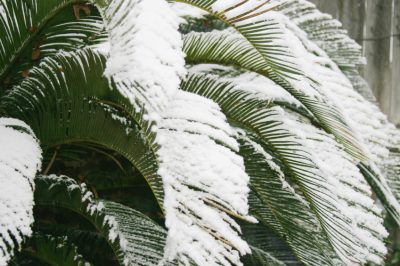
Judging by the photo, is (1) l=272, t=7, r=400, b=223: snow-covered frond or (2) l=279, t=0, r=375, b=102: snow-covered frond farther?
(2) l=279, t=0, r=375, b=102: snow-covered frond

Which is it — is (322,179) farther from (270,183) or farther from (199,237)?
(199,237)

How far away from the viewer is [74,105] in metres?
1.46

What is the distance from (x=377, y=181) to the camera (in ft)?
6.29

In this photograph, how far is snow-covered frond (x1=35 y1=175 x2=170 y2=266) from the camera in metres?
1.31

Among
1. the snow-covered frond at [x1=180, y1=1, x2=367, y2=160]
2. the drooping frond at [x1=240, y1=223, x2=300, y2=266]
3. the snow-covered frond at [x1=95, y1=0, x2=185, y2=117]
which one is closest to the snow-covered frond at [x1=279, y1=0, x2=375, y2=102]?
the snow-covered frond at [x1=180, y1=1, x2=367, y2=160]

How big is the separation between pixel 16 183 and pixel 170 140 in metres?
0.29

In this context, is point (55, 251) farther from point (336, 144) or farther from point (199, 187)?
point (336, 144)

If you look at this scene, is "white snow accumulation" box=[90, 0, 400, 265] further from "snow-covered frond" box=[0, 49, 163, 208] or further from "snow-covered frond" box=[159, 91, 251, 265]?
"snow-covered frond" box=[0, 49, 163, 208]

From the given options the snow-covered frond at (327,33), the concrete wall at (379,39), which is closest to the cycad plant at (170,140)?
the snow-covered frond at (327,33)

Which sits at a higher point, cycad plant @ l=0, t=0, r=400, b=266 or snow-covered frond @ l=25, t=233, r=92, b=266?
cycad plant @ l=0, t=0, r=400, b=266

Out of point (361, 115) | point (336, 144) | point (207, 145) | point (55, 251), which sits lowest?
point (55, 251)

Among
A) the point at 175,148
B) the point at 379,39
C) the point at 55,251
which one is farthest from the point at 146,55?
the point at 379,39

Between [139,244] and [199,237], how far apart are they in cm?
36

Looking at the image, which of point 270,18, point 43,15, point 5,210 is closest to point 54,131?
point 43,15
